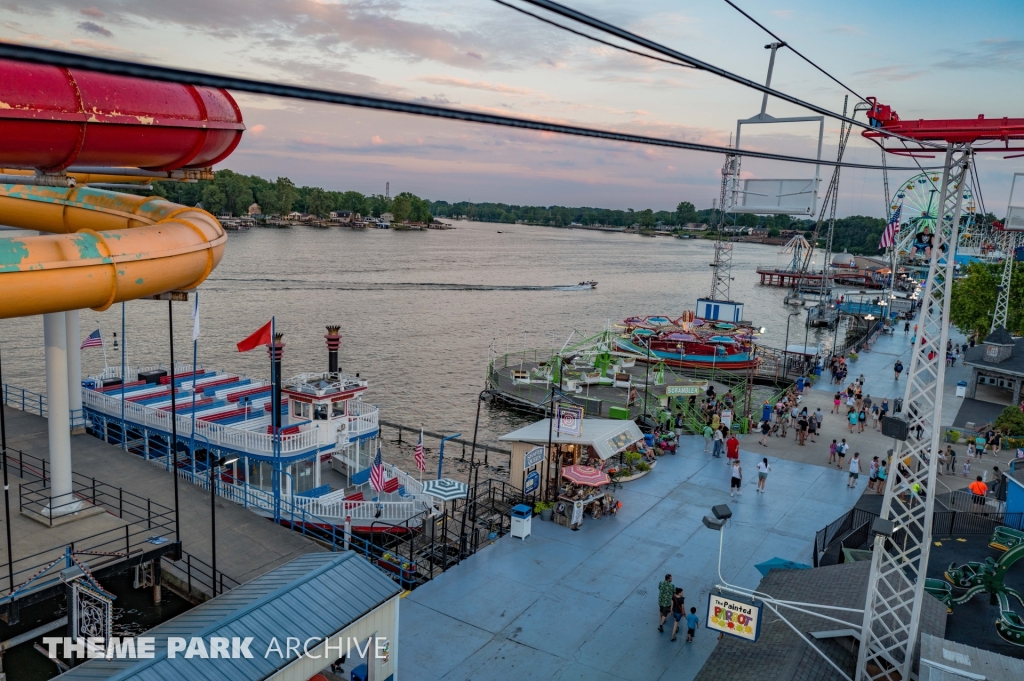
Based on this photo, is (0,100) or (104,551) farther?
(104,551)

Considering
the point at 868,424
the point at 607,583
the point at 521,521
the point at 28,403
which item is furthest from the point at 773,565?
the point at 28,403

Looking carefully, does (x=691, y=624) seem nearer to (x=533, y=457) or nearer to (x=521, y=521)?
(x=521, y=521)

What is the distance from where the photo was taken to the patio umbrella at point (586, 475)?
63.8ft

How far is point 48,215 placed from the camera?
15695mm

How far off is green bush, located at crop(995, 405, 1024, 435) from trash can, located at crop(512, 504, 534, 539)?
2093 centimetres

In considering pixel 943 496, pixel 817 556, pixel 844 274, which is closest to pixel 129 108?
pixel 817 556

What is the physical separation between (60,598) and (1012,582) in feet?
67.5

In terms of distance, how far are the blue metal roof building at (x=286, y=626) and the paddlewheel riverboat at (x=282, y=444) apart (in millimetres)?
7661

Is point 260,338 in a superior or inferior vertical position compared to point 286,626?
superior

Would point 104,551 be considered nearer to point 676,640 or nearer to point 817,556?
point 676,640

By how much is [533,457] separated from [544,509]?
1.42m

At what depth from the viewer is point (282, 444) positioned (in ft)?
69.2

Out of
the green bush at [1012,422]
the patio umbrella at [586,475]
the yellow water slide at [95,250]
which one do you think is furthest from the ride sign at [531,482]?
the green bush at [1012,422]

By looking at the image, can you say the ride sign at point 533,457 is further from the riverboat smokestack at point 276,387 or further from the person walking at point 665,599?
the riverboat smokestack at point 276,387
